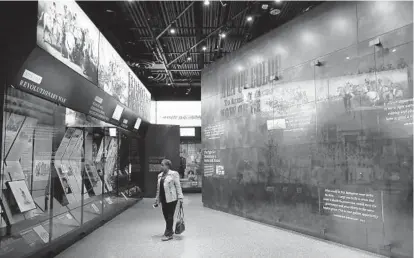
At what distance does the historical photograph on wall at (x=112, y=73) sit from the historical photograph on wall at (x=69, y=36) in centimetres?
41

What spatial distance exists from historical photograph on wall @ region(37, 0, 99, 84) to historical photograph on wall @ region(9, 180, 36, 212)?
2004 millimetres

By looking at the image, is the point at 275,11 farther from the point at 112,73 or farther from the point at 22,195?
the point at 22,195

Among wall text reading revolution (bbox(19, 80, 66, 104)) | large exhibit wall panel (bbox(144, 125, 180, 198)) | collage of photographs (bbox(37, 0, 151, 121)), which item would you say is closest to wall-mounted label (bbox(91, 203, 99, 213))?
collage of photographs (bbox(37, 0, 151, 121))

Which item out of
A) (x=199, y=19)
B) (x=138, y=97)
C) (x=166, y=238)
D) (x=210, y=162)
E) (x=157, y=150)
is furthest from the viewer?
(x=157, y=150)

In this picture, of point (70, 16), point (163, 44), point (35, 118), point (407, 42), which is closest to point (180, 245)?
point (35, 118)

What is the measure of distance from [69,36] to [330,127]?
4925 millimetres

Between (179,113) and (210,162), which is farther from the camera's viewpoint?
(179,113)

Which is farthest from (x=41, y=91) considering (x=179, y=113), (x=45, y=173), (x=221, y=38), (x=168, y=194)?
(x=179, y=113)

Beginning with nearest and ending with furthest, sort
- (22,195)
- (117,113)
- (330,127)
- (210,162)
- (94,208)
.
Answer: (22,195), (330,127), (94,208), (117,113), (210,162)

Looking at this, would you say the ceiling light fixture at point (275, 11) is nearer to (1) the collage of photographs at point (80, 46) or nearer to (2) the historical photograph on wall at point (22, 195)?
(1) the collage of photographs at point (80, 46)

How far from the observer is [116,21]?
29.8 ft

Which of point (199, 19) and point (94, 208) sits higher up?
point (199, 19)

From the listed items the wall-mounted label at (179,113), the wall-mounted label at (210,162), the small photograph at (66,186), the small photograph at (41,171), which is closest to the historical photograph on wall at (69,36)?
the small photograph at (41,171)

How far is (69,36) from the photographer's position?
5285 mm
